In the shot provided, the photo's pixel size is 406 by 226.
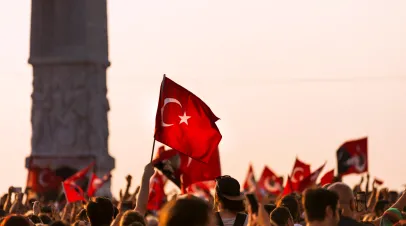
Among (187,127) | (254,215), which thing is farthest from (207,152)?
(254,215)

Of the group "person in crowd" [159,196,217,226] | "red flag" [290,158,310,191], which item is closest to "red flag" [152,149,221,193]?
"red flag" [290,158,310,191]

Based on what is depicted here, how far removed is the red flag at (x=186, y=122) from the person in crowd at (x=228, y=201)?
417cm

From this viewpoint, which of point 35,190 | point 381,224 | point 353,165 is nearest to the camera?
point 381,224

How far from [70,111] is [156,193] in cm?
3458

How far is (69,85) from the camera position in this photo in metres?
60.8

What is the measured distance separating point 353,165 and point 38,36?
29.1 m

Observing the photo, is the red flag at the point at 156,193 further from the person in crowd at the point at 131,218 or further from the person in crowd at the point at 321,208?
the person in crowd at the point at 321,208

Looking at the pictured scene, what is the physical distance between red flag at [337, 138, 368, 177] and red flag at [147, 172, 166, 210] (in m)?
6.76

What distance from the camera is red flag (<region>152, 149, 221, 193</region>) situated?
20.5 meters

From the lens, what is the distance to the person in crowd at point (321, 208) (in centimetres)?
1204

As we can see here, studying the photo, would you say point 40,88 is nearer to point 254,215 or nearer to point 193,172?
point 193,172

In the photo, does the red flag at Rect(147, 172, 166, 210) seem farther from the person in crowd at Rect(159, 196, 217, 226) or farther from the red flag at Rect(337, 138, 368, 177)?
the person in crowd at Rect(159, 196, 217, 226)

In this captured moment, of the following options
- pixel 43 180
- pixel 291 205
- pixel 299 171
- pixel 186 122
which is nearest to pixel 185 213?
pixel 291 205

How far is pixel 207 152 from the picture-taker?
59.3 feet
